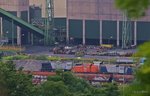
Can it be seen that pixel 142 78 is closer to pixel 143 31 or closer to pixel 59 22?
pixel 143 31

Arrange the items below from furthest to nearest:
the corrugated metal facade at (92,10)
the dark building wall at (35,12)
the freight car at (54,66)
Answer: the dark building wall at (35,12), the corrugated metal facade at (92,10), the freight car at (54,66)

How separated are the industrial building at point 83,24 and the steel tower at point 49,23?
37.0 inches

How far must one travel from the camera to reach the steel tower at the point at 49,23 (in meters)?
33.2

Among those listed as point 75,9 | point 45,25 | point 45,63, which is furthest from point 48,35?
point 45,63

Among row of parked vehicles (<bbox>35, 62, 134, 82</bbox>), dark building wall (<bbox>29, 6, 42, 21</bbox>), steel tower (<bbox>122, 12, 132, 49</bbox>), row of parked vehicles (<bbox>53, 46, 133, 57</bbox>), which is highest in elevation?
dark building wall (<bbox>29, 6, 42, 21</bbox>)

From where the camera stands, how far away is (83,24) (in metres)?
34.8

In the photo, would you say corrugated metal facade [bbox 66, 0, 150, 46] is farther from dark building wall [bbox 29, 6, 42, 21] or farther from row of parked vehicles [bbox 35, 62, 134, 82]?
row of parked vehicles [bbox 35, 62, 134, 82]

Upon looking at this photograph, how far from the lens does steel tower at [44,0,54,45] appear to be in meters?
33.2

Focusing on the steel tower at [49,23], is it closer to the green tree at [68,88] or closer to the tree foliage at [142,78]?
the green tree at [68,88]

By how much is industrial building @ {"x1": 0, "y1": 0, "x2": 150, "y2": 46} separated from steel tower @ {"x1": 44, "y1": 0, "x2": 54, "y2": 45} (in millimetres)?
940

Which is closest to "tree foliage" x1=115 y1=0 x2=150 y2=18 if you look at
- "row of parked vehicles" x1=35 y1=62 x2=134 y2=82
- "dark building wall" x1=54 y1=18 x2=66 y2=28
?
"row of parked vehicles" x1=35 y1=62 x2=134 y2=82

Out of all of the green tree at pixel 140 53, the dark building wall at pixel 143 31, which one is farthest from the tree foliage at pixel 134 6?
the dark building wall at pixel 143 31

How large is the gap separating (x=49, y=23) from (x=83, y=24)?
220 centimetres

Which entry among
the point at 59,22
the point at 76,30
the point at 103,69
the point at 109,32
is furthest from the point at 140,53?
the point at 59,22
